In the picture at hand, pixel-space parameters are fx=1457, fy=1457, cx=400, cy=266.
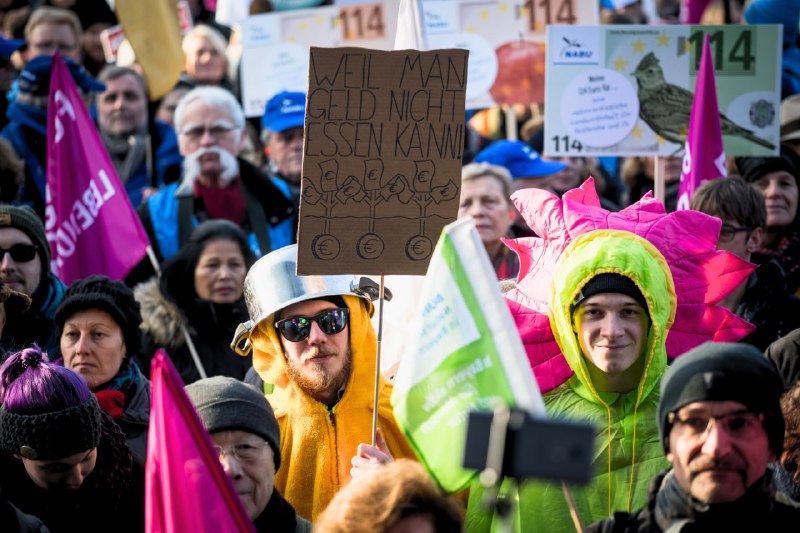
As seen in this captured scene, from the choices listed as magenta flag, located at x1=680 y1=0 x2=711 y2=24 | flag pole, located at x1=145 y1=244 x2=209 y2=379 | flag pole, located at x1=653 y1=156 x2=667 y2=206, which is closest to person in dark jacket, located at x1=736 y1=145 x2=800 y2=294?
flag pole, located at x1=653 y1=156 x2=667 y2=206

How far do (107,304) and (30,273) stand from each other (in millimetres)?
588

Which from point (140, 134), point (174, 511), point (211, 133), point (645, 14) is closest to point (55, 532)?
point (174, 511)

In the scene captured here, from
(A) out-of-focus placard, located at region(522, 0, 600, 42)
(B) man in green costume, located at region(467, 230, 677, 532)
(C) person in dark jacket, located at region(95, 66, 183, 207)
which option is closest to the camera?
Answer: (B) man in green costume, located at region(467, 230, 677, 532)

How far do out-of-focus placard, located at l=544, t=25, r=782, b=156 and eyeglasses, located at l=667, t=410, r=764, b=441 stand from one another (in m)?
4.18

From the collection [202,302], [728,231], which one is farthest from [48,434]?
[728,231]

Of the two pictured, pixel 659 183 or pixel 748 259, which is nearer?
pixel 748 259

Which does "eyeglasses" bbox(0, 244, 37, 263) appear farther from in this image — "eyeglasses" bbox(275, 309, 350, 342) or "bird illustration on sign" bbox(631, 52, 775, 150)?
"bird illustration on sign" bbox(631, 52, 775, 150)

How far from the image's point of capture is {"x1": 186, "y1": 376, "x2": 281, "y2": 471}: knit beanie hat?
4.38 metres

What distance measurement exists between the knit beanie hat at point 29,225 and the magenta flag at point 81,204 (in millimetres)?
848

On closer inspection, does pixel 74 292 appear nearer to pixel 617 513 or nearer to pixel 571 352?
pixel 571 352

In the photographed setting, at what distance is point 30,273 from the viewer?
20.2 ft

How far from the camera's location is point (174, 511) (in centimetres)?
371

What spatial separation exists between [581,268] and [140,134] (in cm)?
489

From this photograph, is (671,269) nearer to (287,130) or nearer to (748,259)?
(748,259)
